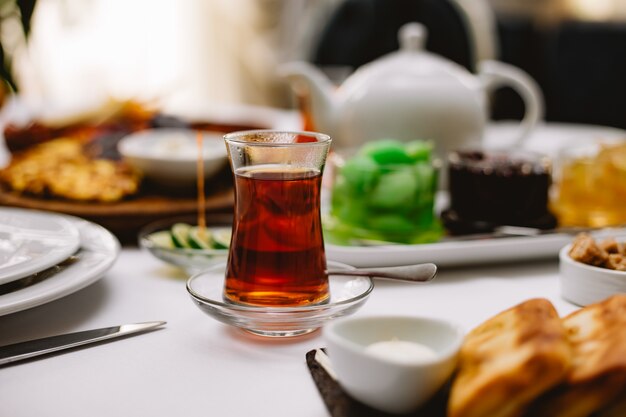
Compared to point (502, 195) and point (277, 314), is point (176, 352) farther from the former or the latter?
point (502, 195)

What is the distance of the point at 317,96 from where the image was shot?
1172 millimetres

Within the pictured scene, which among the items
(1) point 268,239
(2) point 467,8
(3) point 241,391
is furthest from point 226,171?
(2) point 467,8

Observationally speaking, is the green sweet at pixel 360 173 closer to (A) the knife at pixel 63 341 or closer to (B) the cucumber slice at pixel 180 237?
(B) the cucumber slice at pixel 180 237

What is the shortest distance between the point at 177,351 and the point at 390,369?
235 mm

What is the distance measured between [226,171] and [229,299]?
0.57 m

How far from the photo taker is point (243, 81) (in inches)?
139

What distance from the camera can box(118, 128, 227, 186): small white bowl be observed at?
3.52 ft

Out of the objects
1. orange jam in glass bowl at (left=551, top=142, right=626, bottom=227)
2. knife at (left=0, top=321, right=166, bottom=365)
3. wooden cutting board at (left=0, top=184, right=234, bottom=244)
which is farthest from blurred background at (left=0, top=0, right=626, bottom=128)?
knife at (left=0, top=321, right=166, bottom=365)

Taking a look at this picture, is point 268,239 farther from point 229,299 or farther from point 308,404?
point 308,404

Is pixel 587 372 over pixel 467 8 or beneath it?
beneath

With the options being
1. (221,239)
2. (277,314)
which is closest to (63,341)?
(277,314)

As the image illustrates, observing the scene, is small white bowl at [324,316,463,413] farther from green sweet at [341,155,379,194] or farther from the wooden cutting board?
the wooden cutting board

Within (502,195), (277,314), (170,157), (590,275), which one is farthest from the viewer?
(170,157)

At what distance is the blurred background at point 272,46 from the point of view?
2.49 metres
